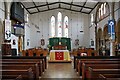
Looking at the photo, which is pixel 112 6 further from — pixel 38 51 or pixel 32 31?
pixel 32 31

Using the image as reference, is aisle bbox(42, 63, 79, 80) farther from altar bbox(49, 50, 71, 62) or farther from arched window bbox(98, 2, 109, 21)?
arched window bbox(98, 2, 109, 21)

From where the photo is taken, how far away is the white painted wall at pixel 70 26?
24.1 metres

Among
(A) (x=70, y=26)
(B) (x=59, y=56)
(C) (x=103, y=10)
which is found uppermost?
(C) (x=103, y=10)

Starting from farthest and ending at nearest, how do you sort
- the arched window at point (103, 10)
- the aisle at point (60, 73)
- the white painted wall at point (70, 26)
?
the white painted wall at point (70, 26) < the arched window at point (103, 10) < the aisle at point (60, 73)

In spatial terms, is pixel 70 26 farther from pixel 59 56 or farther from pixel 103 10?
pixel 59 56

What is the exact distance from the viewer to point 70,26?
24.3 metres

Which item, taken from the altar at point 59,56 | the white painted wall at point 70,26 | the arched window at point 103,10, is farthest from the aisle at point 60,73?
the white painted wall at point 70,26

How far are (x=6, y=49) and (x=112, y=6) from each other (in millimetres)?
7785

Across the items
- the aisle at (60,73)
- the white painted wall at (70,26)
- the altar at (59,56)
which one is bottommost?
the aisle at (60,73)

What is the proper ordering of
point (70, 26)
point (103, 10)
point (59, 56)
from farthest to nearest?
point (70, 26) < point (103, 10) < point (59, 56)

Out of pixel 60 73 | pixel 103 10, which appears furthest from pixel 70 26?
pixel 60 73

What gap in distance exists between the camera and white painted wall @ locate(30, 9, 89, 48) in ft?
78.9

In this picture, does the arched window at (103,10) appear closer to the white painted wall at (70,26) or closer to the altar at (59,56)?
the white painted wall at (70,26)

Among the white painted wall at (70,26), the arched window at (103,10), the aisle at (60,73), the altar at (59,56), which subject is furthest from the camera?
the white painted wall at (70,26)
